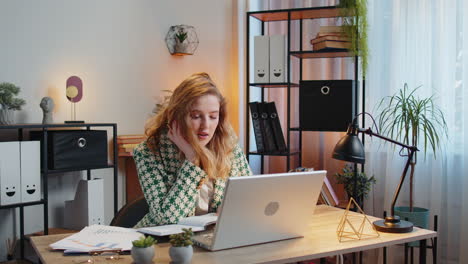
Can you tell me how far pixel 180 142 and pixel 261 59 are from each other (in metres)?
1.84

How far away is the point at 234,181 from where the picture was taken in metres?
1.42

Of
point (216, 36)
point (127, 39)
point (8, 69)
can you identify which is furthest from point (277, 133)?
point (8, 69)

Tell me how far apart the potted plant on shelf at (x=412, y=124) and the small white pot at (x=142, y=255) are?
2.06 m

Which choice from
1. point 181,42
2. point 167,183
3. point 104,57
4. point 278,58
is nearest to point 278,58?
point 278,58

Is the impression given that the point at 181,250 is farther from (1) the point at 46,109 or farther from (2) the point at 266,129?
(2) the point at 266,129

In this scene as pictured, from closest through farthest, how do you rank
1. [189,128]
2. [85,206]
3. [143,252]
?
[143,252], [189,128], [85,206]

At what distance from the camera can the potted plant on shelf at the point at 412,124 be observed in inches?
121

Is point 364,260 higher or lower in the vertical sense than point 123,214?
lower

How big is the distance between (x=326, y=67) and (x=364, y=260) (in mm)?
1415

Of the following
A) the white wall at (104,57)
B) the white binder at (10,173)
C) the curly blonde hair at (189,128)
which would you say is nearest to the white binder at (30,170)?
the white binder at (10,173)

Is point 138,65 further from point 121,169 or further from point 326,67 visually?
point 326,67

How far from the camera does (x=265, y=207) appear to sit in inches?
60.1

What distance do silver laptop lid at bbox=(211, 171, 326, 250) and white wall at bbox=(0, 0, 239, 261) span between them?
1.85 meters

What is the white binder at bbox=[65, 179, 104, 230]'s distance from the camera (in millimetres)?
2965
